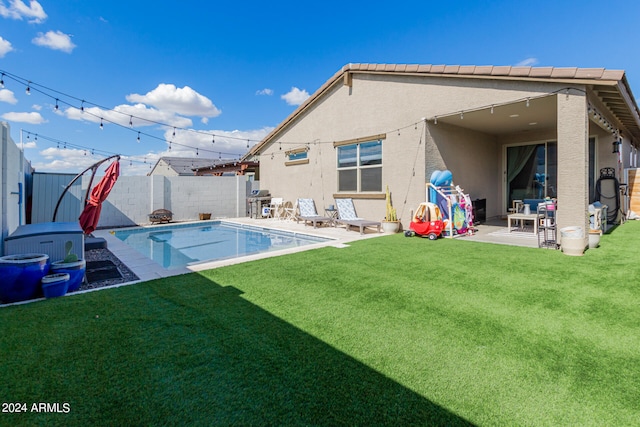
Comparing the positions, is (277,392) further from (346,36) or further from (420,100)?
(346,36)

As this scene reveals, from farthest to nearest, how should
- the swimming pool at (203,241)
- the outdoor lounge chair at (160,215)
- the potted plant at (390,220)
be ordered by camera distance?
the outdoor lounge chair at (160,215)
the potted plant at (390,220)
the swimming pool at (203,241)

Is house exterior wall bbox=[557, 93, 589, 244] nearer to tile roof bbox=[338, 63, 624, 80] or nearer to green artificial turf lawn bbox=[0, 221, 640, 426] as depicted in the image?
tile roof bbox=[338, 63, 624, 80]

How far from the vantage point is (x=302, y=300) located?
3.86 metres

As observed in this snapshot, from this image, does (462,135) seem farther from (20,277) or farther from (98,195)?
(20,277)

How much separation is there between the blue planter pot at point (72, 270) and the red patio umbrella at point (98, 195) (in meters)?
2.18

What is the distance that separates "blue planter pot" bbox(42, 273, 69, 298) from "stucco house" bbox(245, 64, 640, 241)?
314 inches

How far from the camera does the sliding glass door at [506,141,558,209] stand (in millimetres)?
11266

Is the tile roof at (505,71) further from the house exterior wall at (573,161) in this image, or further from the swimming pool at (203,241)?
the swimming pool at (203,241)

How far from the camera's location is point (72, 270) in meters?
4.26

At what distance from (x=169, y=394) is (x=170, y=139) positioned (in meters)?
11.9

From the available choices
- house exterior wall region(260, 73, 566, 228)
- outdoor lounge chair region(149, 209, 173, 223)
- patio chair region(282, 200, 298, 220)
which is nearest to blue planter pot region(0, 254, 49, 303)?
house exterior wall region(260, 73, 566, 228)

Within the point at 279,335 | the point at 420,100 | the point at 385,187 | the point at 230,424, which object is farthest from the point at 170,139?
the point at 230,424

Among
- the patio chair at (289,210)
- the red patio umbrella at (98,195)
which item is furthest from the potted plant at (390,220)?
the red patio umbrella at (98,195)

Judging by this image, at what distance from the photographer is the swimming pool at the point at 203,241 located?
7.63 m
